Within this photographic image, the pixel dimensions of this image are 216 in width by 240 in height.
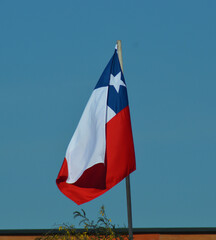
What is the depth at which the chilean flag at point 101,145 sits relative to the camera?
50.3 feet

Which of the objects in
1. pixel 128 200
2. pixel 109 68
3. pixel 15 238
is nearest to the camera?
pixel 128 200

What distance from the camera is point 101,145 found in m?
15.5

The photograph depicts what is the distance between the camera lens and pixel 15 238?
63.7ft

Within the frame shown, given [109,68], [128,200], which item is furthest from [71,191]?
[109,68]

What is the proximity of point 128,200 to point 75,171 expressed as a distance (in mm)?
1503

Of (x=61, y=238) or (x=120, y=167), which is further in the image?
(x=61, y=238)

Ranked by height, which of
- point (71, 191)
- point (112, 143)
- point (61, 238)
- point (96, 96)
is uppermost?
point (96, 96)

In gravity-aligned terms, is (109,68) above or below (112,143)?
above

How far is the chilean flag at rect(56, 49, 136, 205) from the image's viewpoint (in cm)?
1532

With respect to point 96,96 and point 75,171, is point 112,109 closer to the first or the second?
point 96,96

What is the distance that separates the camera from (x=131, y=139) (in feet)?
51.1

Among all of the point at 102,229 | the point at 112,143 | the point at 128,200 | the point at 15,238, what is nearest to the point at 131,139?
the point at 112,143

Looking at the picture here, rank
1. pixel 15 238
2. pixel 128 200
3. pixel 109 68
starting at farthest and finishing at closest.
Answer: pixel 15 238
pixel 109 68
pixel 128 200

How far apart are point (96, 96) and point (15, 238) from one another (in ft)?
18.8
